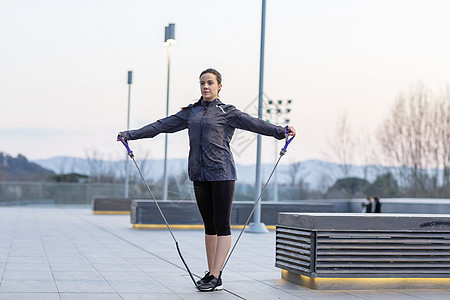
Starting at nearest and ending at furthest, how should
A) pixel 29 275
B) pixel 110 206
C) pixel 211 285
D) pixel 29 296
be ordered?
pixel 29 296 < pixel 211 285 < pixel 29 275 < pixel 110 206

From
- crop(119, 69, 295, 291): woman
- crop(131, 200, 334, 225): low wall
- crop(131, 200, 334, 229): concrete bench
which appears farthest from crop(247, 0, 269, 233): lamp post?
crop(119, 69, 295, 291): woman

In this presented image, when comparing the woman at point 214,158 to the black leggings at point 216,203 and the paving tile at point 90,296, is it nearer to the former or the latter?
the black leggings at point 216,203

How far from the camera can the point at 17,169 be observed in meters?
76.2

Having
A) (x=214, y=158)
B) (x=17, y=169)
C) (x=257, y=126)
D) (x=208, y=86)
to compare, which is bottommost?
(x=214, y=158)

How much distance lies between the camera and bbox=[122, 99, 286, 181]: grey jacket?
6559 millimetres

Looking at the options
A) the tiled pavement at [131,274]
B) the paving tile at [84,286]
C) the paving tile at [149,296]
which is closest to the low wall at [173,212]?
the tiled pavement at [131,274]

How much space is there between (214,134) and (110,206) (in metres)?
24.6

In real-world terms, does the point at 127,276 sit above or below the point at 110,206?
below

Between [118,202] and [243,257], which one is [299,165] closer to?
[118,202]

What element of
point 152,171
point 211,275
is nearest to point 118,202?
point 211,275

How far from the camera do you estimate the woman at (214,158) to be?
6566mm

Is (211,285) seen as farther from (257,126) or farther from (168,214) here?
(168,214)

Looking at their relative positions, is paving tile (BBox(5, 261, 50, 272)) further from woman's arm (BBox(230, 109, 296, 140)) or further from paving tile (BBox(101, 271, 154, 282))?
woman's arm (BBox(230, 109, 296, 140))

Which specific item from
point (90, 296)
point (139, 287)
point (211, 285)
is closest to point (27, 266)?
point (139, 287)
